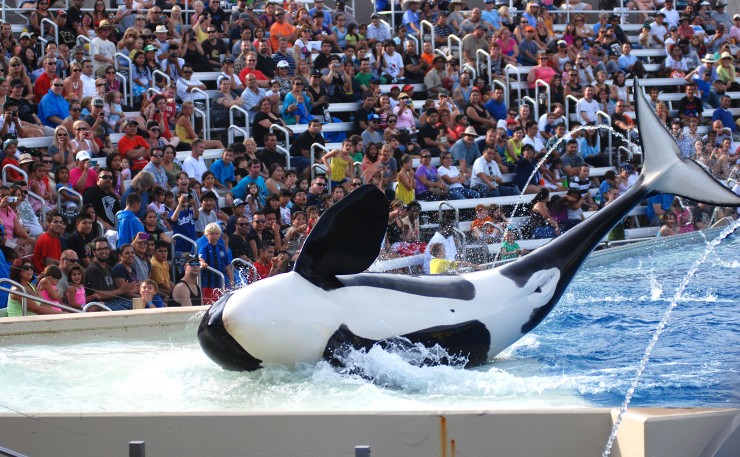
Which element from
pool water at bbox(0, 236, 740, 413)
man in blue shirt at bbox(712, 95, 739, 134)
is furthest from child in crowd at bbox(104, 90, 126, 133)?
man in blue shirt at bbox(712, 95, 739, 134)

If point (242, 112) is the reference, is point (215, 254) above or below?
below

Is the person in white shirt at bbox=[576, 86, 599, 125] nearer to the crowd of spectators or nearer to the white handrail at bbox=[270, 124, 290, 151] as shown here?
the crowd of spectators

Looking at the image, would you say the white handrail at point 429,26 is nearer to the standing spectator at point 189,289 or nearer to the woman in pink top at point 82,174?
the woman in pink top at point 82,174

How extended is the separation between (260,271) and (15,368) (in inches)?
195

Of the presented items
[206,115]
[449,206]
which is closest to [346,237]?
[449,206]

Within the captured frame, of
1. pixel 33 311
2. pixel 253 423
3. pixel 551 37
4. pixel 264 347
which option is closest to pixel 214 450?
pixel 253 423

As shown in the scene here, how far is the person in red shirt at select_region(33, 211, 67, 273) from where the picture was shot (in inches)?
448

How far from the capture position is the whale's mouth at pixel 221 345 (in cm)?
685

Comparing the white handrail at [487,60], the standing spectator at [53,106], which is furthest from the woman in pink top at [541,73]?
the standing spectator at [53,106]

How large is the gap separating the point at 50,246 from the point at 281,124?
5.57 meters

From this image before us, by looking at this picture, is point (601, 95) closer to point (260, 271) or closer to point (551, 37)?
point (551, 37)

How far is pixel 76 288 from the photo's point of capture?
10594 millimetres

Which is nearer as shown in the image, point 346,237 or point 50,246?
point 346,237

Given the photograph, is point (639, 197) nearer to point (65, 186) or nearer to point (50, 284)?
point (50, 284)
